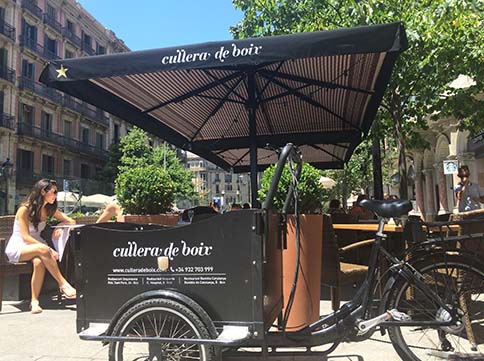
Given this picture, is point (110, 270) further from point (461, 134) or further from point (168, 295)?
point (461, 134)

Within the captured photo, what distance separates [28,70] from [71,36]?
774 centimetres

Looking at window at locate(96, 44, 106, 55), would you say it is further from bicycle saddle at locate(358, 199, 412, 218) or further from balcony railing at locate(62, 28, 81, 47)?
bicycle saddle at locate(358, 199, 412, 218)

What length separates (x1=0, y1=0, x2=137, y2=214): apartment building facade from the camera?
34.2 meters

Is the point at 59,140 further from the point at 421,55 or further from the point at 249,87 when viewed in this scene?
the point at 249,87

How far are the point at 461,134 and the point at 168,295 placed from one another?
17.2 meters

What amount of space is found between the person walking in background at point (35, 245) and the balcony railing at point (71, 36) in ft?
137

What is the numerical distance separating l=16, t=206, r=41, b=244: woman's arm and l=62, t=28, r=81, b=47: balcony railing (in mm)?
41830

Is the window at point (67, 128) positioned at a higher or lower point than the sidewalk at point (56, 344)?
higher

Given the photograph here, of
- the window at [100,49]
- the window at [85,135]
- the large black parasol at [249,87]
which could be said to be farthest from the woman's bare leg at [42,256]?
the window at [100,49]

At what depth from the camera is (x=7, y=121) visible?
34.1 meters

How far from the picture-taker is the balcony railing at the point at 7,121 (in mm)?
33588

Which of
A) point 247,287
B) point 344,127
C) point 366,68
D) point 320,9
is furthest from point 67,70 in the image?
point 320,9

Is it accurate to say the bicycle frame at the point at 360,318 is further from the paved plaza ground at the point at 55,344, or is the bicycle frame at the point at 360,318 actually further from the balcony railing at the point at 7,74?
the balcony railing at the point at 7,74

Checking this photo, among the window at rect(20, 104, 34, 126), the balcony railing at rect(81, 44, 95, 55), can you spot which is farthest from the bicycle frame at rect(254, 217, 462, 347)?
the balcony railing at rect(81, 44, 95, 55)
